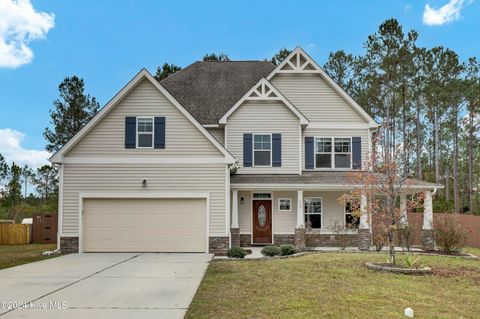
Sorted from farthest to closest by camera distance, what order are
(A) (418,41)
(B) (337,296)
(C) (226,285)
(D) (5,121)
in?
(D) (5,121) → (A) (418,41) → (C) (226,285) → (B) (337,296)

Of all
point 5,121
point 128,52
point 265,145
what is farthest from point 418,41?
point 5,121

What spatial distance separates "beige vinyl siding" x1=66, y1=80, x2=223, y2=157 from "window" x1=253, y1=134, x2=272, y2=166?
11.0 ft

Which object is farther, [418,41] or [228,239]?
[418,41]

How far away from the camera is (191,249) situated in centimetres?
1698

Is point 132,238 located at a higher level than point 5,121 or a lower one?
lower

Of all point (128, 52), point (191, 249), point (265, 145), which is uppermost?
point (128, 52)

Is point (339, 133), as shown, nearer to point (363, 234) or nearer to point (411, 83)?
point (363, 234)

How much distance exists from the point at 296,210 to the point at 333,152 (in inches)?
128

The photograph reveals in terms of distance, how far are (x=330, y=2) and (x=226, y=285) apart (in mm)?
14283

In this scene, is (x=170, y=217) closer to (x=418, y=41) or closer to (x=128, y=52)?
(x=128, y=52)

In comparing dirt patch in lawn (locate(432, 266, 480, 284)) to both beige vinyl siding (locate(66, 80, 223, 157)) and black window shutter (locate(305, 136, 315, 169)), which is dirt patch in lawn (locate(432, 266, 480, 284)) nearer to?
beige vinyl siding (locate(66, 80, 223, 157))

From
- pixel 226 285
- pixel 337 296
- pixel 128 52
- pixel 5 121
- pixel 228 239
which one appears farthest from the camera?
pixel 5 121

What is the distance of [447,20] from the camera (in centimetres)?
2644

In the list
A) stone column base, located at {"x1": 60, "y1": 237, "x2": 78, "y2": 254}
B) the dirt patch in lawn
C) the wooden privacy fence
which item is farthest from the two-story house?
the wooden privacy fence
